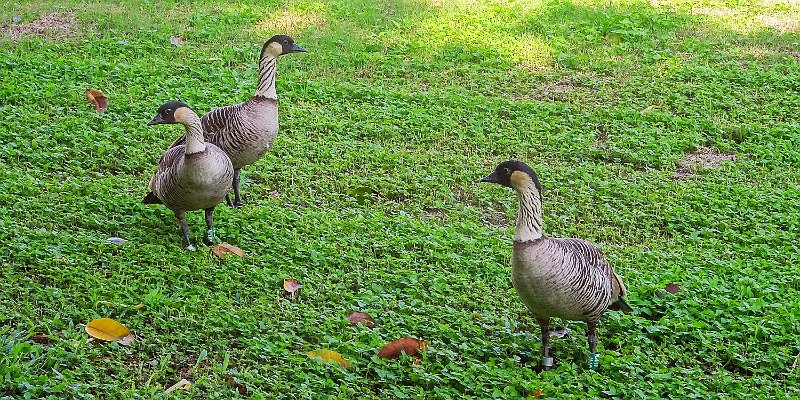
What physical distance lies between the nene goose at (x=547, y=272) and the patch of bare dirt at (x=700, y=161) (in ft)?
10.1

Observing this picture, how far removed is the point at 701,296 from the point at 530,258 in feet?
5.16

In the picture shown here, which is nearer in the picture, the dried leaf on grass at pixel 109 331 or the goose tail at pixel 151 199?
the dried leaf on grass at pixel 109 331

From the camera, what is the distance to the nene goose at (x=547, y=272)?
5.17 meters

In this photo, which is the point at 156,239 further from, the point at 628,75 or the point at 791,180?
the point at 628,75

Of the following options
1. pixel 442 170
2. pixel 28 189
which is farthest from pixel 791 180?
pixel 28 189

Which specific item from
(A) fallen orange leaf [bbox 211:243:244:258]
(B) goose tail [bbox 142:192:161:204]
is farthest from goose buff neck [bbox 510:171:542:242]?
(B) goose tail [bbox 142:192:161:204]

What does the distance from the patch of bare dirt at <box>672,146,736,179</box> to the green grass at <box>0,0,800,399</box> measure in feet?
0.40

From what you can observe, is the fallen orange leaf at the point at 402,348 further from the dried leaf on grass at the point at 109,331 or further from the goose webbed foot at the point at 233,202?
the goose webbed foot at the point at 233,202

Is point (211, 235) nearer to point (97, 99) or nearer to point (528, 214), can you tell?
point (528, 214)

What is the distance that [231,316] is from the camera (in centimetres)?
569

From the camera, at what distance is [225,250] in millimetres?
6551

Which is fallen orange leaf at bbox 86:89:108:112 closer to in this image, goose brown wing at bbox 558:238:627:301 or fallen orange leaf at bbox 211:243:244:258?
fallen orange leaf at bbox 211:243:244:258

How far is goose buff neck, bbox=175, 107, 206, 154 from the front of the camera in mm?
6418

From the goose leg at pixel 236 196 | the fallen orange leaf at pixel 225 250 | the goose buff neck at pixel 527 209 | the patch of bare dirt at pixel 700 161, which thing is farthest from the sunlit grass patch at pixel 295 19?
the goose buff neck at pixel 527 209
